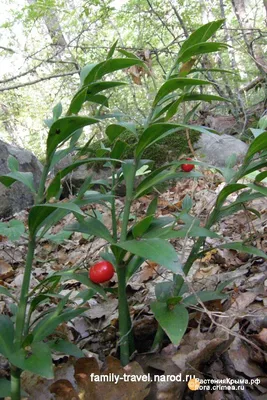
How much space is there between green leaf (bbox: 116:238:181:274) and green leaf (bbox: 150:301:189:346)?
7.5 inches

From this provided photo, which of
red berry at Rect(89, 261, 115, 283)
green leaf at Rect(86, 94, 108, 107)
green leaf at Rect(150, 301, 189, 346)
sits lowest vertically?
green leaf at Rect(150, 301, 189, 346)

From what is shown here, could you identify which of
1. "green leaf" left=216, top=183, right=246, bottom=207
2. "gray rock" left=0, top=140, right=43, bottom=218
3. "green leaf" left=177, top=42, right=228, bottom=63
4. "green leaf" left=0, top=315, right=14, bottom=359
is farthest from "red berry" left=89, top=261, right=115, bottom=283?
"gray rock" left=0, top=140, right=43, bottom=218

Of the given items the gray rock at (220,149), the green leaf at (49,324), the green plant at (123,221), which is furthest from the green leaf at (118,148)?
the gray rock at (220,149)

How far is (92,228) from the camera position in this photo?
95cm

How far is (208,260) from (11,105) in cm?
630

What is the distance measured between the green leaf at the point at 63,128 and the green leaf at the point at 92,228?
243 mm

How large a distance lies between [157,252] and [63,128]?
33 centimetres

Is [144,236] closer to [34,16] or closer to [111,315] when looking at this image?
[111,315]

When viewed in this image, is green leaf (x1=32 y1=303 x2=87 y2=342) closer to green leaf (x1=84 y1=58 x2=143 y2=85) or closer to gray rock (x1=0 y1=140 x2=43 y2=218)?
green leaf (x1=84 y1=58 x2=143 y2=85)

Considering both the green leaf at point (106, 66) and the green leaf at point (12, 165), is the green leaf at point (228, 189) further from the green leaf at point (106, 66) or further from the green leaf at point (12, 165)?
the green leaf at point (12, 165)

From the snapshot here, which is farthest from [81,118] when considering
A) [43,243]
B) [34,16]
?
[34,16]

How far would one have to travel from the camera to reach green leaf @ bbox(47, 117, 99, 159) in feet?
2.40

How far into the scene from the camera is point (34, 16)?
4.16 meters

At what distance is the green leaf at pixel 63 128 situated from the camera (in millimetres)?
731
